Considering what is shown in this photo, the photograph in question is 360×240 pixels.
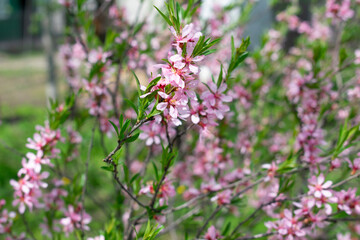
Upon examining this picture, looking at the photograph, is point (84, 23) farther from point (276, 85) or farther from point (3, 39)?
point (3, 39)

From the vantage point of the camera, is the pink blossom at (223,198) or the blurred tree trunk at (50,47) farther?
the blurred tree trunk at (50,47)

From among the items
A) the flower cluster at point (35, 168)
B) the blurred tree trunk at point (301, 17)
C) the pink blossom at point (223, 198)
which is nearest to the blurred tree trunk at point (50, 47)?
the blurred tree trunk at point (301, 17)

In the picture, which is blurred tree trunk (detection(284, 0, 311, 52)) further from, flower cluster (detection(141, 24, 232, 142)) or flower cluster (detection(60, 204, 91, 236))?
flower cluster (detection(141, 24, 232, 142))

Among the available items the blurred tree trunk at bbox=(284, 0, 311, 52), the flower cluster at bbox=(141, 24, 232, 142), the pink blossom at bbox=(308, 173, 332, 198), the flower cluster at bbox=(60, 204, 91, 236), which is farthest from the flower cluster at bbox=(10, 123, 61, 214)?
the blurred tree trunk at bbox=(284, 0, 311, 52)

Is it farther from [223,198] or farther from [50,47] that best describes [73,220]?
[50,47]

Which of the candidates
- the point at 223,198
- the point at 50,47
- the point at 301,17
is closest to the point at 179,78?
the point at 223,198

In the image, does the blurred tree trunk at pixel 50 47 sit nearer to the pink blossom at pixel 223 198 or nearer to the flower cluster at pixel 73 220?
the flower cluster at pixel 73 220

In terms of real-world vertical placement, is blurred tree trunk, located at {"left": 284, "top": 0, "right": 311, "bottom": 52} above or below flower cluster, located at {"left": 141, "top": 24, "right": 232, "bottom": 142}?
above

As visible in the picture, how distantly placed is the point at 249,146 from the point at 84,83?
4.85 ft

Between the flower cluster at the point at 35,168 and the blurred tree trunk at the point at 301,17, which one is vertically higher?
the blurred tree trunk at the point at 301,17

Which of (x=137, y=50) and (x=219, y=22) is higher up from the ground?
(x=219, y=22)

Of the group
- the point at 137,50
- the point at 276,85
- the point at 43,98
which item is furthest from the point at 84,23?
the point at 43,98

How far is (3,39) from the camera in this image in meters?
22.3

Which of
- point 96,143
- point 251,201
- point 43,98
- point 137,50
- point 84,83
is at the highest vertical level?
point 43,98
